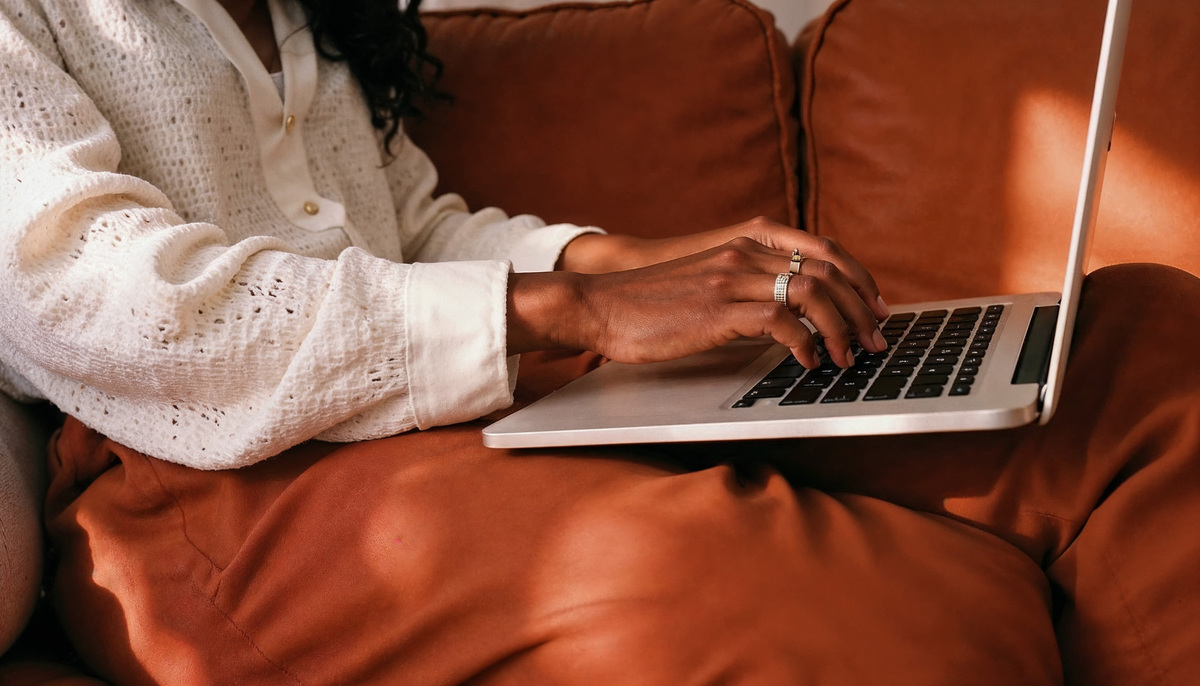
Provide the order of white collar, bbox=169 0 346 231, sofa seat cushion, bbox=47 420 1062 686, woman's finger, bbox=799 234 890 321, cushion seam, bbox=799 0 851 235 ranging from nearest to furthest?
sofa seat cushion, bbox=47 420 1062 686, woman's finger, bbox=799 234 890 321, white collar, bbox=169 0 346 231, cushion seam, bbox=799 0 851 235

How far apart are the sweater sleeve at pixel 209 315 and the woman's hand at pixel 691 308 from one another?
0.04 m

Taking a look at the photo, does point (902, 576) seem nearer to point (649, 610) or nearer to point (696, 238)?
point (649, 610)

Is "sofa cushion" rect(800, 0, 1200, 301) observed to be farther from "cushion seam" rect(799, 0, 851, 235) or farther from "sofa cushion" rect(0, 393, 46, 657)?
"sofa cushion" rect(0, 393, 46, 657)

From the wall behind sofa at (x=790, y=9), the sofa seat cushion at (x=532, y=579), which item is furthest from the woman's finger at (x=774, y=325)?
the wall behind sofa at (x=790, y=9)

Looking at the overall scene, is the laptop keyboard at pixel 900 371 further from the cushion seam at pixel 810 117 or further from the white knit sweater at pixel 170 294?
the cushion seam at pixel 810 117

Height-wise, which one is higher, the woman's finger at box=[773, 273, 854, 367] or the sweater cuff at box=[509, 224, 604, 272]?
the woman's finger at box=[773, 273, 854, 367]

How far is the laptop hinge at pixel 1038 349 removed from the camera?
0.60 m

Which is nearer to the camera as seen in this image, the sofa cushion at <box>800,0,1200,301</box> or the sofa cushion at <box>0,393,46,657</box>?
the sofa cushion at <box>0,393,46,657</box>

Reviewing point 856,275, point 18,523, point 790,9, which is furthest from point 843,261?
point 790,9

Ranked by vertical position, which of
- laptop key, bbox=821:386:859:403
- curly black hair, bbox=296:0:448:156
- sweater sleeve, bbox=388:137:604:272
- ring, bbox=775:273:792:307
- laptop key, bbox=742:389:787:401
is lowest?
sweater sleeve, bbox=388:137:604:272

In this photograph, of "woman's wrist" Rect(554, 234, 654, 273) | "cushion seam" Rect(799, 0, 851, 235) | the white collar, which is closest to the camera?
the white collar

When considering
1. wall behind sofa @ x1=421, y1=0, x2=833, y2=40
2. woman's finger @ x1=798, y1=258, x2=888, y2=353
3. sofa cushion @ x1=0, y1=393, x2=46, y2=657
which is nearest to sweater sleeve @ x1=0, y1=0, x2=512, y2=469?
sofa cushion @ x1=0, y1=393, x2=46, y2=657

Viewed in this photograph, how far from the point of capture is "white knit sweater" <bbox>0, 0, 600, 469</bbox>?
0.68 meters

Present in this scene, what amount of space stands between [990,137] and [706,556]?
0.78 metres
